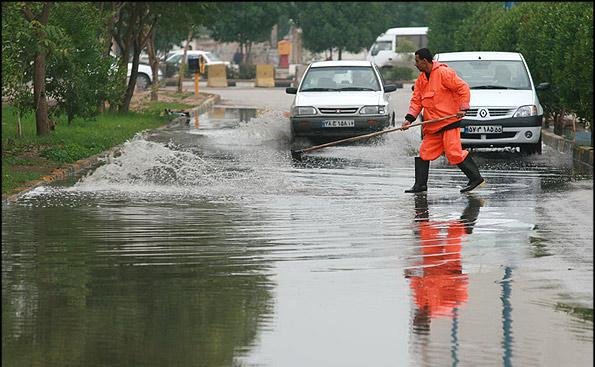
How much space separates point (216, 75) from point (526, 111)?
120 feet

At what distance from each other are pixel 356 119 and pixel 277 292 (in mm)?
14334

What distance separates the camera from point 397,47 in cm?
6525

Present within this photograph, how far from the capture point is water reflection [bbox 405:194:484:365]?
8741mm

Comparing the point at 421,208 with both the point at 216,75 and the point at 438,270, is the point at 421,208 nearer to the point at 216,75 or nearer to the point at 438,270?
the point at 438,270

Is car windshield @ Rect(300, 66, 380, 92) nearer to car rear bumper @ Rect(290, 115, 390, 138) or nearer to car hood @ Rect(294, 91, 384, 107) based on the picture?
car hood @ Rect(294, 91, 384, 107)

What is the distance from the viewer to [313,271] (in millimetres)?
10352

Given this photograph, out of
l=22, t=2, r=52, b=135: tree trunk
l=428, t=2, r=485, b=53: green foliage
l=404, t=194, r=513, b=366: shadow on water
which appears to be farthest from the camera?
l=428, t=2, r=485, b=53: green foliage

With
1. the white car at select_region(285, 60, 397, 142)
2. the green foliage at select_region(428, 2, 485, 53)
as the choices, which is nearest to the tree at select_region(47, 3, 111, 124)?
the white car at select_region(285, 60, 397, 142)

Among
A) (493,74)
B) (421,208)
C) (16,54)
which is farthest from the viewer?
(493,74)

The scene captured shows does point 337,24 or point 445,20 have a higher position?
point 445,20

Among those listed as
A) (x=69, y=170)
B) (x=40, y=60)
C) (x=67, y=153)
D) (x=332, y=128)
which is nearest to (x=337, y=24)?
(x=332, y=128)

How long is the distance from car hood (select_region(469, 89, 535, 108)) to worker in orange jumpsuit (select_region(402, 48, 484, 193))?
491 cm

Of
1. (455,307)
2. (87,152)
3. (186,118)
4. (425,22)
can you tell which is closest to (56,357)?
(455,307)

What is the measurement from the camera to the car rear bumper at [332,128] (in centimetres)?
2364
